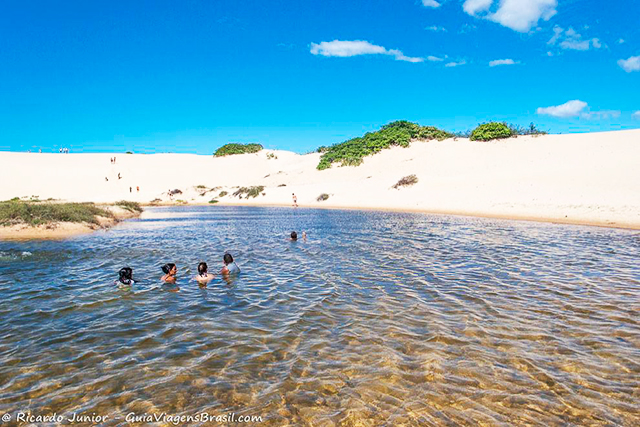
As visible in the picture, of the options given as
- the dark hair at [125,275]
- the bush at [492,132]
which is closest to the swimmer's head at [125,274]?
the dark hair at [125,275]

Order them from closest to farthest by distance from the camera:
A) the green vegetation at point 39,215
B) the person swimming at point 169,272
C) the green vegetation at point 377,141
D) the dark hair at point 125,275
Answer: the dark hair at point 125,275, the person swimming at point 169,272, the green vegetation at point 39,215, the green vegetation at point 377,141

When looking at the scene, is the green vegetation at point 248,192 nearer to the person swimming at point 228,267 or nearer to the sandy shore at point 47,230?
the sandy shore at point 47,230

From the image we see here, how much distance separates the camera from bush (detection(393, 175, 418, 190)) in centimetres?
Answer: 4028

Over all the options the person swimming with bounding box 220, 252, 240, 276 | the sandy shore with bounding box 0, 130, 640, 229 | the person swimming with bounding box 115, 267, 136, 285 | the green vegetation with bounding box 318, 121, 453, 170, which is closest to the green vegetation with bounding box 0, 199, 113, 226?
the person swimming with bounding box 115, 267, 136, 285

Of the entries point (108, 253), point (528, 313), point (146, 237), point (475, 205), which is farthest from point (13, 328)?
point (475, 205)

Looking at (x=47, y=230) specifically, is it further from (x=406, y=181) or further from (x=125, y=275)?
(x=406, y=181)

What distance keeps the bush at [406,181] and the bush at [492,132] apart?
826 inches

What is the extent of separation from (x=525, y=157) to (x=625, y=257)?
3748cm

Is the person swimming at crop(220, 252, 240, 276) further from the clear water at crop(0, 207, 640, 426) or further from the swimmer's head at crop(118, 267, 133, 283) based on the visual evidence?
the swimmer's head at crop(118, 267, 133, 283)

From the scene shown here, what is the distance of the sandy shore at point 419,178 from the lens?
1104 inches

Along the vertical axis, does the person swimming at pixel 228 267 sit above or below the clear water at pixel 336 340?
above

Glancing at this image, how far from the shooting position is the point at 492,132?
181 feet

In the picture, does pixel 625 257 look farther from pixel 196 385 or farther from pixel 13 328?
pixel 13 328

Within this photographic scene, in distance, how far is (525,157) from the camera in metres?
46.3
